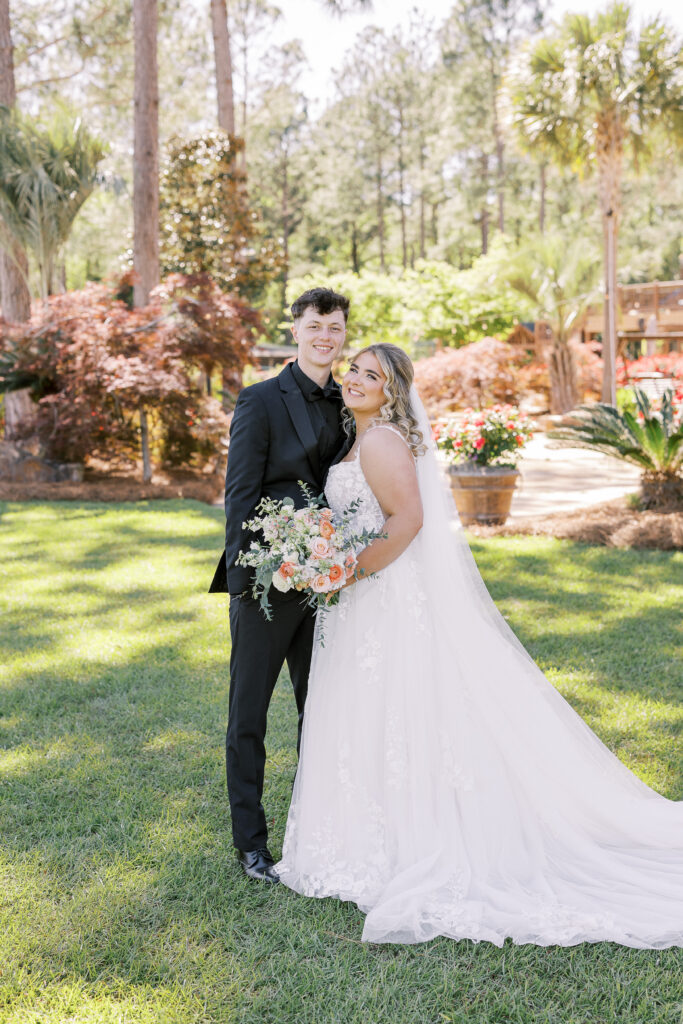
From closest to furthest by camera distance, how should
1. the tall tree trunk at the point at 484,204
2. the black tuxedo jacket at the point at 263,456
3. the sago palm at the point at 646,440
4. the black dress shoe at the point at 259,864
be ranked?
the black tuxedo jacket at the point at 263,456 → the black dress shoe at the point at 259,864 → the sago palm at the point at 646,440 → the tall tree trunk at the point at 484,204

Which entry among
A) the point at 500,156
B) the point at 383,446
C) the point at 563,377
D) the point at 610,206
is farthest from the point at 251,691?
the point at 500,156

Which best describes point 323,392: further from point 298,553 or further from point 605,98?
point 605,98

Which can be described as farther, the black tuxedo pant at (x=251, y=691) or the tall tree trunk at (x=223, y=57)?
the tall tree trunk at (x=223, y=57)

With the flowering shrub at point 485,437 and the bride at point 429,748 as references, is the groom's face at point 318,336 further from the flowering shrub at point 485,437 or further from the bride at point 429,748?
the flowering shrub at point 485,437

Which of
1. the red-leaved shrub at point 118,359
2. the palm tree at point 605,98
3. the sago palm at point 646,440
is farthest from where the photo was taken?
the palm tree at point 605,98

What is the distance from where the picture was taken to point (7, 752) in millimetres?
3959

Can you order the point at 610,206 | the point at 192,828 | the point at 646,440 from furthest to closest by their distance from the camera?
the point at 610,206 < the point at 646,440 < the point at 192,828

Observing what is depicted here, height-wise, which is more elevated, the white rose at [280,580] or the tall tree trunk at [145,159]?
the tall tree trunk at [145,159]

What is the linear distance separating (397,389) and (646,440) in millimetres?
5929

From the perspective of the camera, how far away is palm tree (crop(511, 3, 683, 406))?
16.3 m

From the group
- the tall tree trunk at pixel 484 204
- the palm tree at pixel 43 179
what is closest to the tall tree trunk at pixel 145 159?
the palm tree at pixel 43 179

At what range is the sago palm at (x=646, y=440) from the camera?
819 cm

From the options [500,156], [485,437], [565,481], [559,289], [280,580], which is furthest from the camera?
[500,156]

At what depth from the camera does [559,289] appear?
2003 cm
